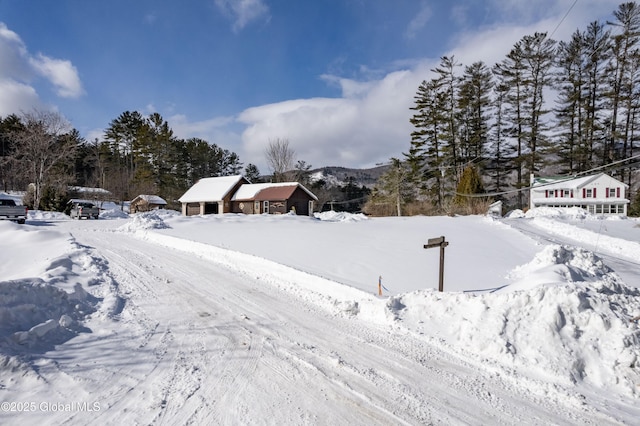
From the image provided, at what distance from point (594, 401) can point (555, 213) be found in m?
26.9

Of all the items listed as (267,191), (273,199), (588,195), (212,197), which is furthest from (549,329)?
(588,195)

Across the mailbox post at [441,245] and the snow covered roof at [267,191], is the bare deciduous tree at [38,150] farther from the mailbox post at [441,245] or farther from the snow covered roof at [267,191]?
the mailbox post at [441,245]

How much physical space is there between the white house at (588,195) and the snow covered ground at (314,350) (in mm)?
32971

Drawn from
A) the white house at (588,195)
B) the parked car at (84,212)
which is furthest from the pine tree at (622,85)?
the parked car at (84,212)

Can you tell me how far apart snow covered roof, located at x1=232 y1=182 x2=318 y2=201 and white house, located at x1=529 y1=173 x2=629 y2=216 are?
25019 mm

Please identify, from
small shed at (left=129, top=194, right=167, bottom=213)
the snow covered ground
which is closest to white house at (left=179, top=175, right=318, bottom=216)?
small shed at (left=129, top=194, right=167, bottom=213)

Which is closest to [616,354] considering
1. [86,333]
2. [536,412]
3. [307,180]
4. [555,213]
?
[536,412]

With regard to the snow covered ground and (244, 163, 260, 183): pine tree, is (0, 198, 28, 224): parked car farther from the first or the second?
(244, 163, 260, 183): pine tree

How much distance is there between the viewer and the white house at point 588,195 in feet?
113

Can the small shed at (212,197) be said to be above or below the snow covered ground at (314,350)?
above

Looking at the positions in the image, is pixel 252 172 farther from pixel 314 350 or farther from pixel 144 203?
pixel 314 350

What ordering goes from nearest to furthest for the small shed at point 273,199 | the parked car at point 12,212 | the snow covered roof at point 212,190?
the parked car at point 12,212 → the small shed at point 273,199 → the snow covered roof at point 212,190

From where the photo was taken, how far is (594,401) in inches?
151

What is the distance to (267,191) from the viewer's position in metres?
38.7
